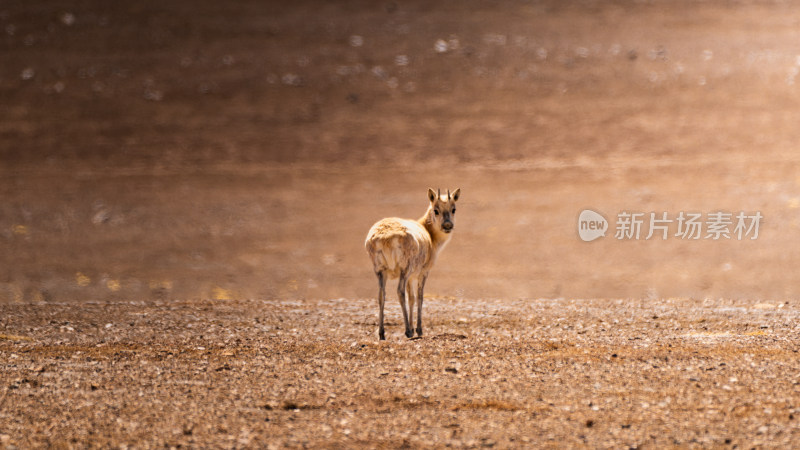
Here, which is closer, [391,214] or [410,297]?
[410,297]

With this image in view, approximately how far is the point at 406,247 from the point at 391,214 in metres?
14.7

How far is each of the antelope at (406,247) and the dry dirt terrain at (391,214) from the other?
65 cm

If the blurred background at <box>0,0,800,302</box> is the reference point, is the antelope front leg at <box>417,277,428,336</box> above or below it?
below

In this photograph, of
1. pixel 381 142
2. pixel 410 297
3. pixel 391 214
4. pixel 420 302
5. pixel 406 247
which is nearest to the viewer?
pixel 406 247

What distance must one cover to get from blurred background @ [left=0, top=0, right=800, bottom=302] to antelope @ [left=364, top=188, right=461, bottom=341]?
525 centimetres

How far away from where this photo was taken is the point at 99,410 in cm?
938

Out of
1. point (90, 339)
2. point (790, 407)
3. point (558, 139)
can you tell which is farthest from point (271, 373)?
point (558, 139)

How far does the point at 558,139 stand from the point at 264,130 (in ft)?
30.0

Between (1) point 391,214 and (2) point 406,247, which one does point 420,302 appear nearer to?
(2) point 406,247

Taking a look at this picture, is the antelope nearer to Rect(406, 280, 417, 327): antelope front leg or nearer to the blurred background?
Rect(406, 280, 417, 327): antelope front leg

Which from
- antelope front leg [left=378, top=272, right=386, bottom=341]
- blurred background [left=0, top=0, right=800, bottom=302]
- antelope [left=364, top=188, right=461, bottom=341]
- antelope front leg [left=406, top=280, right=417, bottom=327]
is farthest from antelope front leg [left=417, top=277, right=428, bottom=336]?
blurred background [left=0, top=0, right=800, bottom=302]

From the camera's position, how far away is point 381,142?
3244 centimetres

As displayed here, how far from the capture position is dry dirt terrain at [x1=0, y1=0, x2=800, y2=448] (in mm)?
9352

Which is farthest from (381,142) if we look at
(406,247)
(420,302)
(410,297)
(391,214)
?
(406,247)
